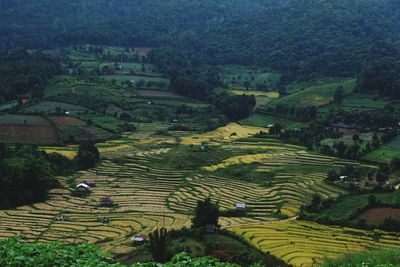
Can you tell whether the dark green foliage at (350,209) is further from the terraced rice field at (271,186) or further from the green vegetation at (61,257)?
the green vegetation at (61,257)

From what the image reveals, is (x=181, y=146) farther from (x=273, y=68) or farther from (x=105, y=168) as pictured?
(x=273, y=68)

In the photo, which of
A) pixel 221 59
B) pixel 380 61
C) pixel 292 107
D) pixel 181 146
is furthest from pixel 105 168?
pixel 221 59

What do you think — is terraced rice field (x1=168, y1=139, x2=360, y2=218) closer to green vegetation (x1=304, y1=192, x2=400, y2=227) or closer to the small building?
green vegetation (x1=304, y1=192, x2=400, y2=227)

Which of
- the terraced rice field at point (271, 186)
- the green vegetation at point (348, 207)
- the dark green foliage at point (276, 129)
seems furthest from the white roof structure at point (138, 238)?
the dark green foliage at point (276, 129)

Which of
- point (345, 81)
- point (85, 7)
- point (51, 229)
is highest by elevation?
point (85, 7)

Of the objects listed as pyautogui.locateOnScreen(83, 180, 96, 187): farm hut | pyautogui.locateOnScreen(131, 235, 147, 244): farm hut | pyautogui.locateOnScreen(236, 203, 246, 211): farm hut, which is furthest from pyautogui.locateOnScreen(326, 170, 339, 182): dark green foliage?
pyautogui.locateOnScreen(131, 235, 147, 244): farm hut

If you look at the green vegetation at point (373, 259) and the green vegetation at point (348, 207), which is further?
the green vegetation at point (348, 207)
